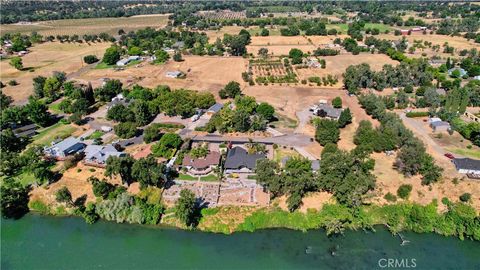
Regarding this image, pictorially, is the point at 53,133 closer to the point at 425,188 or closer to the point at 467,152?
the point at 425,188

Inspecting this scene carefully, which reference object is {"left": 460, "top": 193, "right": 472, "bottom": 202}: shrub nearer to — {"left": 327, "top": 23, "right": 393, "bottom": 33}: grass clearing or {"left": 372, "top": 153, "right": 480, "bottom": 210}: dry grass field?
{"left": 372, "top": 153, "right": 480, "bottom": 210}: dry grass field

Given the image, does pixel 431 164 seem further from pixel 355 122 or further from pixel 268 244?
pixel 268 244

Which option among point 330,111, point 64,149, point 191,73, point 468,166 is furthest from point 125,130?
point 468,166

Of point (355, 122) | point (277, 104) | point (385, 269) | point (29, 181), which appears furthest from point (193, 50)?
point (385, 269)

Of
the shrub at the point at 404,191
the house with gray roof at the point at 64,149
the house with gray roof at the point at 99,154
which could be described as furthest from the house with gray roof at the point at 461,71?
the house with gray roof at the point at 64,149

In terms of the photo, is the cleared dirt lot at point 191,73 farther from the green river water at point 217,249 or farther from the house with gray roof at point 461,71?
the house with gray roof at point 461,71
